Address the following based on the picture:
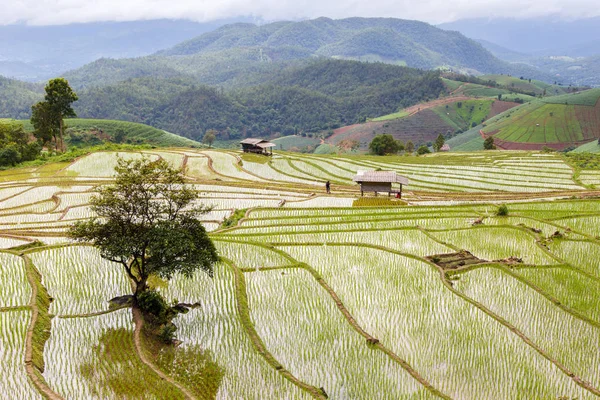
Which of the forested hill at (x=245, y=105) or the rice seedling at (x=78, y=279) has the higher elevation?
the forested hill at (x=245, y=105)

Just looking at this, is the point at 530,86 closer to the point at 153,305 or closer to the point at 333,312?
the point at 333,312

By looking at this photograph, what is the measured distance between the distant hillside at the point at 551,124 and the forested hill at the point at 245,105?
48.9 m

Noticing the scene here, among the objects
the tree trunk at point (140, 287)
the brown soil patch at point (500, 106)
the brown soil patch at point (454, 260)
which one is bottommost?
the brown soil patch at point (454, 260)

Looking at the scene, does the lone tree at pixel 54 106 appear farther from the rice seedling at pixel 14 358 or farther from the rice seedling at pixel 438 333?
the rice seedling at pixel 438 333

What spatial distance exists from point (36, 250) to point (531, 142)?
83082mm

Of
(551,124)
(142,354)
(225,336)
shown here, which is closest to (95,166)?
(225,336)

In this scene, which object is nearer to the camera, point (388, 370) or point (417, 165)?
point (388, 370)

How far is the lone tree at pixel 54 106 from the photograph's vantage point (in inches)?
1550

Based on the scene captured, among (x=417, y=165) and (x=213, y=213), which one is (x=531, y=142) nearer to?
(x=417, y=165)

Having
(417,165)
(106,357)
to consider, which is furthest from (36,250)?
(417,165)

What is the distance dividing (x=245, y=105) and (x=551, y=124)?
90.9 metres

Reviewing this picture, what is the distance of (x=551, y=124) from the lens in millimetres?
86250

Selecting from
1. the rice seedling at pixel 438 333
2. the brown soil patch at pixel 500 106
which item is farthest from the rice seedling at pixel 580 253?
the brown soil patch at pixel 500 106

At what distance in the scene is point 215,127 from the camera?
132375 mm
